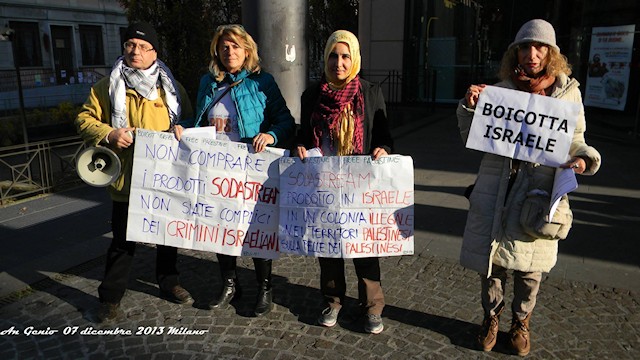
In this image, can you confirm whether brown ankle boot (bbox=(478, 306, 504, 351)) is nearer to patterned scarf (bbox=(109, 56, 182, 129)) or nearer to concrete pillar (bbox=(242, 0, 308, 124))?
concrete pillar (bbox=(242, 0, 308, 124))

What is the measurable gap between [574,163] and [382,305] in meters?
1.58

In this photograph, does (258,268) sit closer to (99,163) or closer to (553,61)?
(99,163)

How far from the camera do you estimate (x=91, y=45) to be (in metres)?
38.7

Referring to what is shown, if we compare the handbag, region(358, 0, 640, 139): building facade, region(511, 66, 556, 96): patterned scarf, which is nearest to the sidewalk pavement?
the handbag

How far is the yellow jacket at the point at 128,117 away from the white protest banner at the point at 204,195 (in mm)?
112

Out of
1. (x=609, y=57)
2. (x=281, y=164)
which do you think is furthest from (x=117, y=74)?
(x=609, y=57)

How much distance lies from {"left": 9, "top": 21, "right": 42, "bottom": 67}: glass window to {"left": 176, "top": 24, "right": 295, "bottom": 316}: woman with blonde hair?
118ft

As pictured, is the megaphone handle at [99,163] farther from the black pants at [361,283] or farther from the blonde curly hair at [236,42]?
the black pants at [361,283]

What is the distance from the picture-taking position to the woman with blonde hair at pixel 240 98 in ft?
11.4

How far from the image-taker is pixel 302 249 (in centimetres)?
350

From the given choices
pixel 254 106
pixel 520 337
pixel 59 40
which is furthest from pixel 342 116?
pixel 59 40

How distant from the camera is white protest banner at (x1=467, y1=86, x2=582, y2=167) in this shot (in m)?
2.89

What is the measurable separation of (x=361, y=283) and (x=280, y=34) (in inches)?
90.7

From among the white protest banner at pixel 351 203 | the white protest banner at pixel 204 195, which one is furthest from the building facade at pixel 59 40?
the white protest banner at pixel 351 203
